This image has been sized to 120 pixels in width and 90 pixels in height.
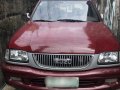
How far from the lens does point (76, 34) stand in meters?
6.02

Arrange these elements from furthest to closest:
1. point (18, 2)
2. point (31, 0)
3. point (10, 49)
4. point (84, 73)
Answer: point (31, 0) < point (18, 2) < point (10, 49) < point (84, 73)

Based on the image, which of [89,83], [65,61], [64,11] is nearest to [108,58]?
[89,83]

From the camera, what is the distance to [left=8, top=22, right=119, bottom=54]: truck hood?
218 inches

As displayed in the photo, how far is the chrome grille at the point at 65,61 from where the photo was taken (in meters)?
5.48

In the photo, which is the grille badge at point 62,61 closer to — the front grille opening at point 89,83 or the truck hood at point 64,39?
the truck hood at point 64,39

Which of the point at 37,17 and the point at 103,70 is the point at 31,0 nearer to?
the point at 37,17

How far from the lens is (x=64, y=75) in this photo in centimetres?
545

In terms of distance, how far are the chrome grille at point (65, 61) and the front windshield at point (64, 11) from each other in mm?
1760

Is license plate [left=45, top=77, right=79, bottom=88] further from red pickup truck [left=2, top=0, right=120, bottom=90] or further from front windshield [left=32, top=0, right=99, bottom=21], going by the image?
front windshield [left=32, top=0, right=99, bottom=21]

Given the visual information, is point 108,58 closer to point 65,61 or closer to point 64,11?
point 65,61

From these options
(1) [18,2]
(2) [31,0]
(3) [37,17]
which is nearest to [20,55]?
(3) [37,17]

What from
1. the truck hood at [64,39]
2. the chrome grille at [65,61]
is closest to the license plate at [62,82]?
the chrome grille at [65,61]

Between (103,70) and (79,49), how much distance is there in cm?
50

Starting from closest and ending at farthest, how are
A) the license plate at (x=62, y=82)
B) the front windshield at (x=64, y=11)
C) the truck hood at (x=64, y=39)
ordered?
the license plate at (x=62, y=82), the truck hood at (x=64, y=39), the front windshield at (x=64, y=11)
